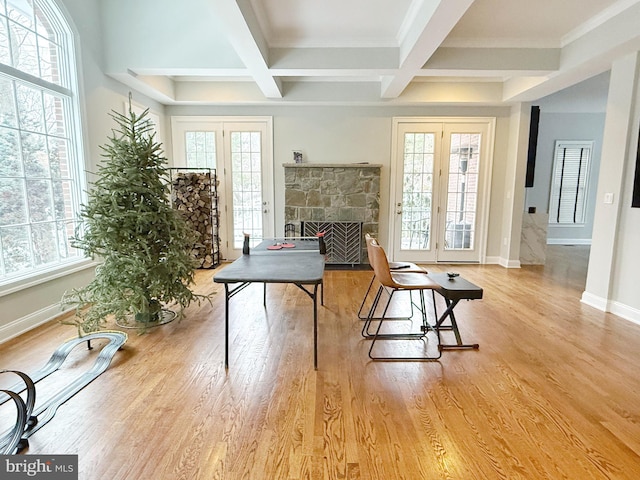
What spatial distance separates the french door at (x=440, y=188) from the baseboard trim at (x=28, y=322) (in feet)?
14.8

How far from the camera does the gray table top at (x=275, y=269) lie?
2.13 metres

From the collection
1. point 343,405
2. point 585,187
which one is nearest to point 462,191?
point 585,187

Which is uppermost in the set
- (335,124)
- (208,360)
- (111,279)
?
(335,124)

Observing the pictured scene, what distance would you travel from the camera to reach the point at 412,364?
239cm

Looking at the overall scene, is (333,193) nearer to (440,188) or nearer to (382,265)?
(440,188)

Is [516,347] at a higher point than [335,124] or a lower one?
lower

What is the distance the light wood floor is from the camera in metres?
1.52

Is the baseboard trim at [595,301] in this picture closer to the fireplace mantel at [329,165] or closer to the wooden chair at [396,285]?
the wooden chair at [396,285]

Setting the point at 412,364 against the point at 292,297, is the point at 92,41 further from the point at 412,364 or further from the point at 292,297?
the point at 412,364

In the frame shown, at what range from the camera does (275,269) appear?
236 centimetres

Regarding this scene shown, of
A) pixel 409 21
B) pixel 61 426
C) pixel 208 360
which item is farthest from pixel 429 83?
pixel 61 426

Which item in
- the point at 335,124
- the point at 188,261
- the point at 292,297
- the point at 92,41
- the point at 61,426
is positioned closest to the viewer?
the point at 61,426

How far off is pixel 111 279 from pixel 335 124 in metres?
3.92

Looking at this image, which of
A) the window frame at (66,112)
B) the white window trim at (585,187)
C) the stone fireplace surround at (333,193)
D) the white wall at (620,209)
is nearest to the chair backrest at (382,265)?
the window frame at (66,112)
